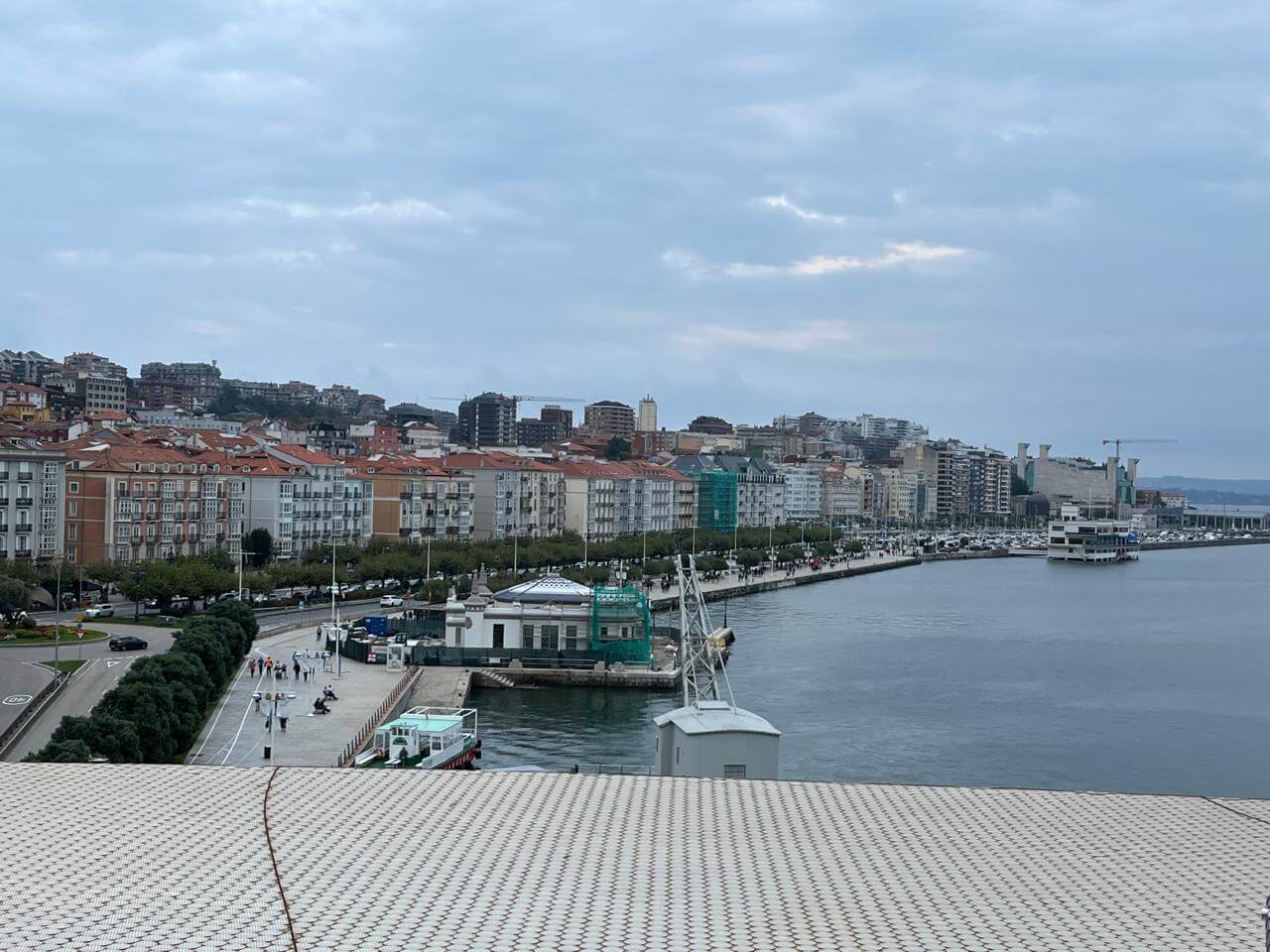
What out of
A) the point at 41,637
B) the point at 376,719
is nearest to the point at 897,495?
the point at 41,637

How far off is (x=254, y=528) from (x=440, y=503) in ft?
23.3

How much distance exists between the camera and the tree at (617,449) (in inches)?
2645

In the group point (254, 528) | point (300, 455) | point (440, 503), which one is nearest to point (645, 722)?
point (254, 528)

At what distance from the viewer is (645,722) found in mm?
14633

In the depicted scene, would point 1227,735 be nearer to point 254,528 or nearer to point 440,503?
point 254,528

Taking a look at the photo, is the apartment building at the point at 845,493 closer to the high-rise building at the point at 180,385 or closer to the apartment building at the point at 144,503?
the high-rise building at the point at 180,385

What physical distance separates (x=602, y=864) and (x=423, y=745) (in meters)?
6.32

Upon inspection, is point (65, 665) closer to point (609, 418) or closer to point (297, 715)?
point (297, 715)

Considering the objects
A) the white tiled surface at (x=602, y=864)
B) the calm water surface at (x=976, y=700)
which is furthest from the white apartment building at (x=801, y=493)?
the white tiled surface at (x=602, y=864)

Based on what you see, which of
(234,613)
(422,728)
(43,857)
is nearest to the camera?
(43,857)

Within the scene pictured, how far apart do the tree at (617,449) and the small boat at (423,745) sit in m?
54.2

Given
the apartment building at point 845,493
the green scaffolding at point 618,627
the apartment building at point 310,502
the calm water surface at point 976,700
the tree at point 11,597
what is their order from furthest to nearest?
the apartment building at point 845,493, the apartment building at point 310,502, the green scaffolding at point 618,627, the tree at point 11,597, the calm water surface at point 976,700

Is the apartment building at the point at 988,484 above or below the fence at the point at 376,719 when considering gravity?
above

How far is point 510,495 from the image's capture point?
125ft
